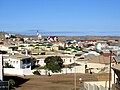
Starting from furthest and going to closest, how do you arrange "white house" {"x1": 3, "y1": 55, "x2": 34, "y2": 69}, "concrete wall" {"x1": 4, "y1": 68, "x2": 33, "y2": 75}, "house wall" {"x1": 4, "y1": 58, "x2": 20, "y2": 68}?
1. "house wall" {"x1": 4, "y1": 58, "x2": 20, "y2": 68}
2. "white house" {"x1": 3, "y1": 55, "x2": 34, "y2": 69}
3. "concrete wall" {"x1": 4, "y1": 68, "x2": 33, "y2": 75}

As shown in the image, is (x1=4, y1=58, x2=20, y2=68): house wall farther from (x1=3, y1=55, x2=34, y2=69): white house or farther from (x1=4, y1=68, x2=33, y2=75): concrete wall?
(x1=4, y1=68, x2=33, y2=75): concrete wall

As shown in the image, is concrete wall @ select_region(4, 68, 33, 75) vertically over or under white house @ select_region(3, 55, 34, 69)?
under

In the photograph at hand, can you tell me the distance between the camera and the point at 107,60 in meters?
66.3

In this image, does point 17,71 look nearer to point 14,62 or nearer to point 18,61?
point 18,61

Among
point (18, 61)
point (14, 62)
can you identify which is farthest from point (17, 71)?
point (14, 62)

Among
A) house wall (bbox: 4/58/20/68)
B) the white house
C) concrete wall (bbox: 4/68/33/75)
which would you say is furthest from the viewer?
house wall (bbox: 4/58/20/68)

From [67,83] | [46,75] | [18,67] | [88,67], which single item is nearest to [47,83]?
[67,83]

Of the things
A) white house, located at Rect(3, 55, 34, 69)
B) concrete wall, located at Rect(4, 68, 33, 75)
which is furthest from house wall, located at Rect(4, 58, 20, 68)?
concrete wall, located at Rect(4, 68, 33, 75)

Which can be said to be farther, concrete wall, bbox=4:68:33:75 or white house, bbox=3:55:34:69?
white house, bbox=3:55:34:69

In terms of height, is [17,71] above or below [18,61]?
below

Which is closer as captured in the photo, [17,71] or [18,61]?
[17,71]

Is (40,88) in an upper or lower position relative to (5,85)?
lower

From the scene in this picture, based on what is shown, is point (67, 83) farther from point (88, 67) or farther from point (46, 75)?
point (88, 67)

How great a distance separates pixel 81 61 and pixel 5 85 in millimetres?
41126
